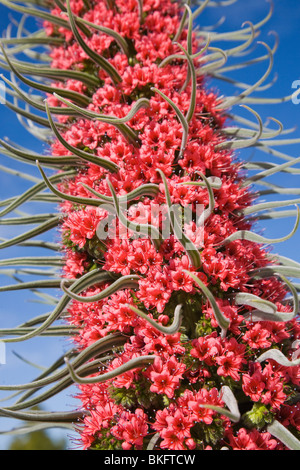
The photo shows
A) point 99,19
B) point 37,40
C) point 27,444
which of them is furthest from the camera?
point 27,444

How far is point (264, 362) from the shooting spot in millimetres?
2211

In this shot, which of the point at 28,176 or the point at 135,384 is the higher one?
the point at 28,176

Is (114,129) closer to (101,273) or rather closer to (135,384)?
(101,273)

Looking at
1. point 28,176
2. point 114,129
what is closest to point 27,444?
point 28,176

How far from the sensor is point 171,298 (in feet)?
7.33

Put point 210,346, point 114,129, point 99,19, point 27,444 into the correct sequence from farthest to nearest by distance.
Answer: point 27,444, point 99,19, point 114,129, point 210,346

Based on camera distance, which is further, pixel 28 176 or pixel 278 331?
pixel 28 176

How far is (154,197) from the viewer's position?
2449mm

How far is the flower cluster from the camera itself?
6.68 ft

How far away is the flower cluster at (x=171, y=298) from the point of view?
2.04 metres

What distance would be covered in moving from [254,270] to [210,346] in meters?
0.50

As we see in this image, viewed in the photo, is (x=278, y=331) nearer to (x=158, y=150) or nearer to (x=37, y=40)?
(x=158, y=150)
